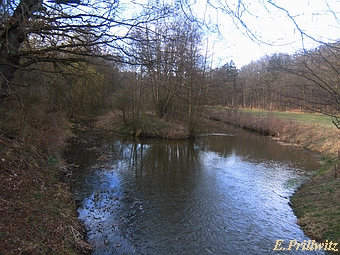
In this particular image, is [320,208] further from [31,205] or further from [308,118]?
[308,118]

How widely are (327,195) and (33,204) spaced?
7887 millimetres

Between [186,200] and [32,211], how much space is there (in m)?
4.70

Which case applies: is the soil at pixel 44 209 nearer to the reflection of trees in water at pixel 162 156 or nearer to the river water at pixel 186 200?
the river water at pixel 186 200

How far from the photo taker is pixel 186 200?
8164 millimetres

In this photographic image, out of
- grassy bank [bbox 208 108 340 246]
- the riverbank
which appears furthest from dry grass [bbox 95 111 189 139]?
the riverbank

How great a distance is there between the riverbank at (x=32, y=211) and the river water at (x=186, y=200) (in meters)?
0.71

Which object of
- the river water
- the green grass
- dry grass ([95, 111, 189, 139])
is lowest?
the river water

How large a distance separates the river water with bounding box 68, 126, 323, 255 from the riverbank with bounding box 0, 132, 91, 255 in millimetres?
710

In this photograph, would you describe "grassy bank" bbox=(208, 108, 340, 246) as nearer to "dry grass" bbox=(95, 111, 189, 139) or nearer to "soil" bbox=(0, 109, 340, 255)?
"soil" bbox=(0, 109, 340, 255)

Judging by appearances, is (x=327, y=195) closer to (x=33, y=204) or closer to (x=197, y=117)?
(x=33, y=204)

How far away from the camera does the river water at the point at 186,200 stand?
5707 millimetres

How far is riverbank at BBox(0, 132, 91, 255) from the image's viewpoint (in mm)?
3828

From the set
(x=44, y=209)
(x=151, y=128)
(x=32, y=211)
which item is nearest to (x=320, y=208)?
(x=44, y=209)

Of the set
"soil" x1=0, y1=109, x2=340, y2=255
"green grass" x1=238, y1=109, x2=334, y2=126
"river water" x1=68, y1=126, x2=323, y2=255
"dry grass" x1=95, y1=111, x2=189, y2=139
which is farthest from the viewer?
"green grass" x1=238, y1=109, x2=334, y2=126
